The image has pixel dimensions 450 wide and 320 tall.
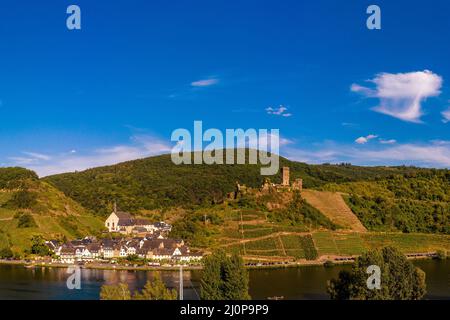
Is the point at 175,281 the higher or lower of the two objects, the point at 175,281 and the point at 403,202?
the lower

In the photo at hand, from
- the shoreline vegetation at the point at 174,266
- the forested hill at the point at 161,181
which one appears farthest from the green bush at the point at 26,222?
the forested hill at the point at 161,181

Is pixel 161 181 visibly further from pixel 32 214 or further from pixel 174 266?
pixel 174 266

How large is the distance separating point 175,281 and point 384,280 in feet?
85.0

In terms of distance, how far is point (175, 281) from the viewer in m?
56.7

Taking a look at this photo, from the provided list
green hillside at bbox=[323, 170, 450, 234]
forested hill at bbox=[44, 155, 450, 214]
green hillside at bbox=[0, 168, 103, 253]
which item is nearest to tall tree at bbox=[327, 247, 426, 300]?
green hillside at bbox=[323, 170, 450, 234]

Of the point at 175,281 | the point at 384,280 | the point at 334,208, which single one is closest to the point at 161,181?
the point at 334,208

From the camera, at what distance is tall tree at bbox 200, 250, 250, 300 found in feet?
121

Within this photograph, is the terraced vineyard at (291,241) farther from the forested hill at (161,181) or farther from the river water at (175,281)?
the forested hill at (161,181)

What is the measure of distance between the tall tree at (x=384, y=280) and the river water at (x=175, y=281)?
7349 millimetres

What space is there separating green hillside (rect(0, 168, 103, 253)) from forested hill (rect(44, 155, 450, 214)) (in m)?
17.9

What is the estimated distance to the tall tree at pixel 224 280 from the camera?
121ft

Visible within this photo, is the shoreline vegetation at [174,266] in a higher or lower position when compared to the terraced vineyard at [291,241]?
lower
